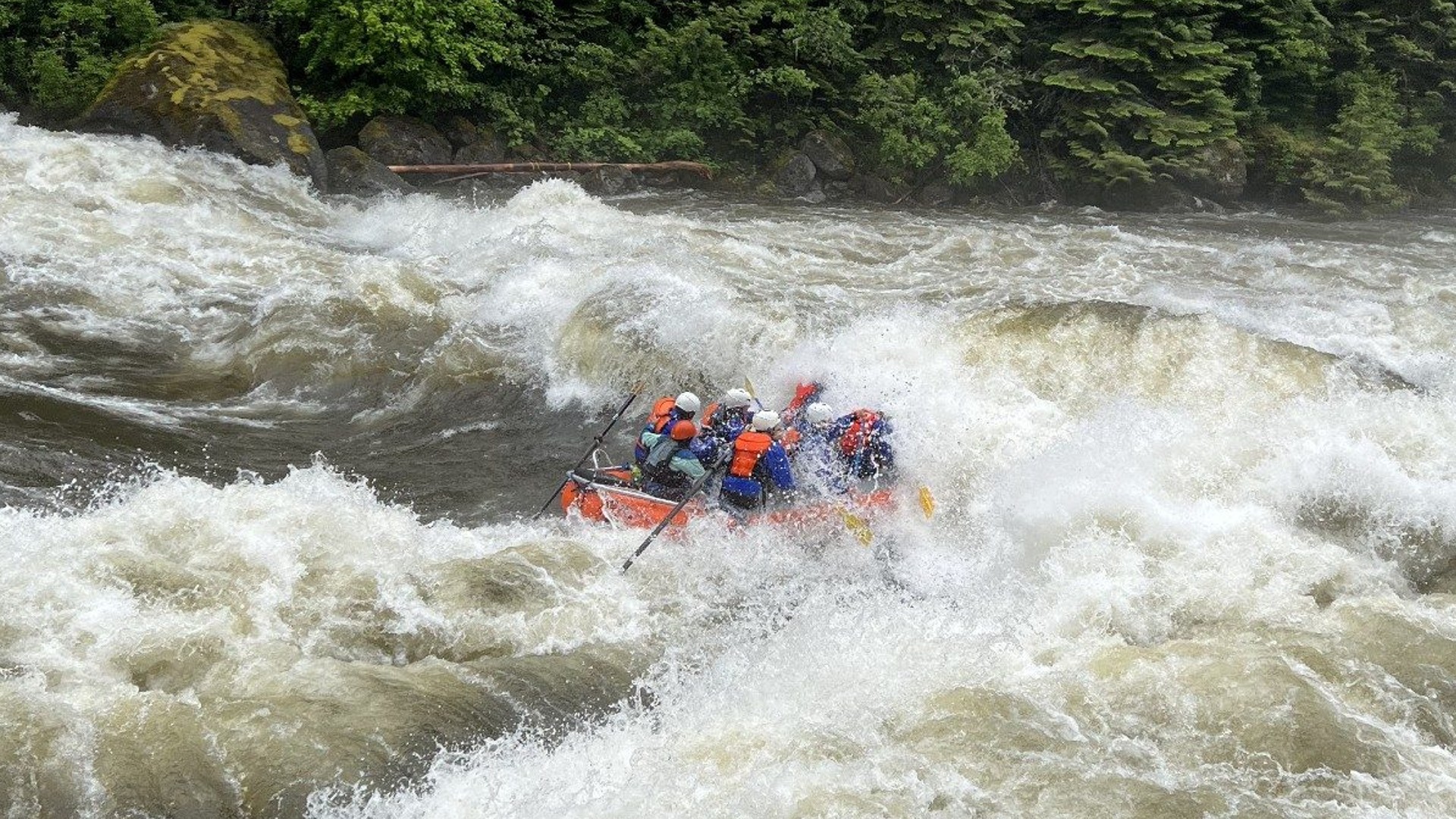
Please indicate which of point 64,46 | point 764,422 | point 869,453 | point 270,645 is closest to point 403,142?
point 64,46

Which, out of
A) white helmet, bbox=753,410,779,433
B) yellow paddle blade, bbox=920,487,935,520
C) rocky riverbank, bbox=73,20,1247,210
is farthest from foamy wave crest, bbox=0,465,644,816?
rocky riverbank, bbox=73,20,1247,210

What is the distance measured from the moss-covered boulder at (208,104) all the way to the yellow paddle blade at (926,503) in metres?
9.61

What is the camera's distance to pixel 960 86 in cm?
1720

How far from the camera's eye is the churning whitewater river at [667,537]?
176 inches

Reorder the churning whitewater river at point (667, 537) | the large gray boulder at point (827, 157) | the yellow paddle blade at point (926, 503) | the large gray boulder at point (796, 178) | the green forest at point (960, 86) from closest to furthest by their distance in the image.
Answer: the churning whitewater river at point (667, 537), the yellow paddle blade at point (926, 503), the green forest at point (960, 86), the large gray boulder at point (796, 178), the large gray boulder at point (827, 157)

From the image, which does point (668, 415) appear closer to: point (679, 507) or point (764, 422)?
point (764, 422)

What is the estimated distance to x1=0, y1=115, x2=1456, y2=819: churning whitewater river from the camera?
4.47 metres

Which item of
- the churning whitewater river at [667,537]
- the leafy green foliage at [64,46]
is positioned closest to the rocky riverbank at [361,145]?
the leafy green foliage at [64,46]

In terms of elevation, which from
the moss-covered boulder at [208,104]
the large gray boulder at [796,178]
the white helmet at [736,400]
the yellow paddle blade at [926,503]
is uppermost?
the moss-covered boulder at [208,104]

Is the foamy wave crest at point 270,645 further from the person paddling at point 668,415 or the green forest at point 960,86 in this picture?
the green forest at point 960,86

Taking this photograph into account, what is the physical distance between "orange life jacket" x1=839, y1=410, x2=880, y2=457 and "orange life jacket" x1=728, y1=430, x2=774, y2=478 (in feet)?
2.23

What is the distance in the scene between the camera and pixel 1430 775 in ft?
15.0

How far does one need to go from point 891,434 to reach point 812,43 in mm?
10900

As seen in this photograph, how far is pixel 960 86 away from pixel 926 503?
1170 cm
